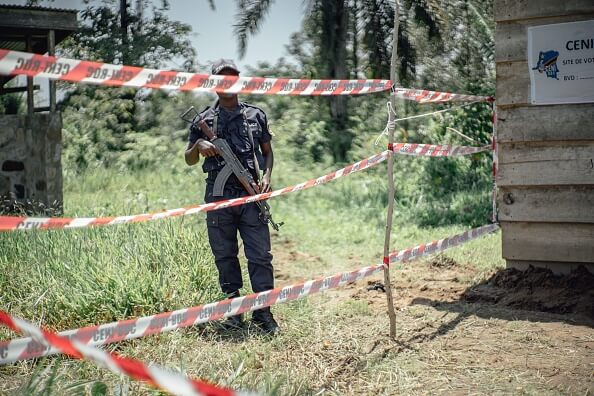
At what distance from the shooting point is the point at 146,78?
338 cm

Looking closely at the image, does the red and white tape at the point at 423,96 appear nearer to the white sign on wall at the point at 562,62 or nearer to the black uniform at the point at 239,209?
the white sign on wall at the point at 562,62

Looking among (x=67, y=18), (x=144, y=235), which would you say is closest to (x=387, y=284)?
(x=144, y=235)

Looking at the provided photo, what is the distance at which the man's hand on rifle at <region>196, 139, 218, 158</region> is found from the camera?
4711 millimetres

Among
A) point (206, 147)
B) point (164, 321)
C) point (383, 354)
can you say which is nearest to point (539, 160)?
point (383, 354)

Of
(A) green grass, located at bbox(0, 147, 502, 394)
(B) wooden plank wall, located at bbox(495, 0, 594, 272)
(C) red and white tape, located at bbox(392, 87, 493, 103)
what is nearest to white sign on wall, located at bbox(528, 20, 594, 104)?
(B) wooden plank wall, located at bbox(495, 0, 594, 272)

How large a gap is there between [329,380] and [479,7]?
12.8 m

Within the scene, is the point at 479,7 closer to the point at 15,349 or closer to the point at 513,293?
the point at 513,293

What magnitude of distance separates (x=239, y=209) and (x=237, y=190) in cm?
14

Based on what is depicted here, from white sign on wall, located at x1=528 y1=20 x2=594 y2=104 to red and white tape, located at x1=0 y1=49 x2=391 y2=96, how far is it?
164 centimetres

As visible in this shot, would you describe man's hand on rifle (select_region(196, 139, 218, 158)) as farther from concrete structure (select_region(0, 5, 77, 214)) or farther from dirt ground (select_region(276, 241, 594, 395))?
concrete structure (select_region(0, 5, 77, 214))

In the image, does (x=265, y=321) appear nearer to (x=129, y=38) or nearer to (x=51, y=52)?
(x=51, y=52)

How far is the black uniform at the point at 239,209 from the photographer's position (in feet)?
15.9

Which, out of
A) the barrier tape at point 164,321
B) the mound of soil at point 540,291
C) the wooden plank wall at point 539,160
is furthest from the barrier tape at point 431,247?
the mound of soil at point 540,291

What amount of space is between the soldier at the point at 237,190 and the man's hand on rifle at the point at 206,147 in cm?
4
